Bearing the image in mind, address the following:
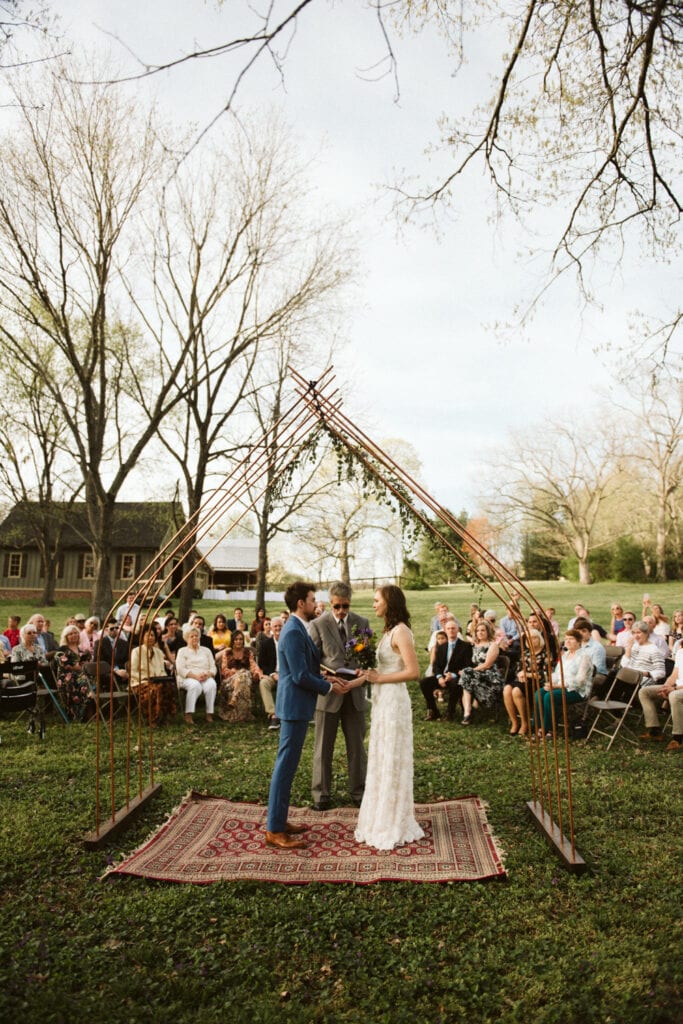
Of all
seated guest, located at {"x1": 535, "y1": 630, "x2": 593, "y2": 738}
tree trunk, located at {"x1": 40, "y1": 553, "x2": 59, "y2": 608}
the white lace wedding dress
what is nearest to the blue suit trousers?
the white lace wedding dress

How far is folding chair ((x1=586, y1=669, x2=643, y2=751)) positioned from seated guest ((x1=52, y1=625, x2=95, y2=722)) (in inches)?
284

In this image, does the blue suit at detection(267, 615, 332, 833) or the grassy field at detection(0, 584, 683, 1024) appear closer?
the grassy field at detection(0, 584, 683, 1024)

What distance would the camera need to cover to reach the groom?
5.72m

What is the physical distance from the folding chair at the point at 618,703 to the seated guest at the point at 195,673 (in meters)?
5.52

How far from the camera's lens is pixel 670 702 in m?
9.12

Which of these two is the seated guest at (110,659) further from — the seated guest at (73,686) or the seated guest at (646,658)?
the seated guest at (646,658)

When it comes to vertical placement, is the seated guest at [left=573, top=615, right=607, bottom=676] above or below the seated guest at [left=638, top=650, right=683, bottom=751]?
above

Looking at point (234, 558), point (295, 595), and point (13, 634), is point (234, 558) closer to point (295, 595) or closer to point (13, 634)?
point (13, 634)

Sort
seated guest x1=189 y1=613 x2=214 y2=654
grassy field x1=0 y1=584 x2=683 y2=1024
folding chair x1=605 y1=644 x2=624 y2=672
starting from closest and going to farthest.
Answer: grassy field x1=0 y1=584 x2=683 y2=1024 < folding chair x1=605 y1=644 x2=624 y2=672 < seated guest x1=189 y1=613 x2=214 y2=654

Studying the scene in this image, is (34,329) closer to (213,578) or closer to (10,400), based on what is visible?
(10,400)

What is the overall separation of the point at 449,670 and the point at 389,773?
560 centimetres

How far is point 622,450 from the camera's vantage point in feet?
120

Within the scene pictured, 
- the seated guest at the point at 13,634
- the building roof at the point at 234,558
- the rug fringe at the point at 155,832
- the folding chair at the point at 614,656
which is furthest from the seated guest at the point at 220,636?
the building roof at the point at 234,558

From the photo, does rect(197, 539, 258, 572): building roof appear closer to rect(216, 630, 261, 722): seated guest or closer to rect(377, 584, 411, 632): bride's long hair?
rect(216, 630, 261, 722): seated guest
